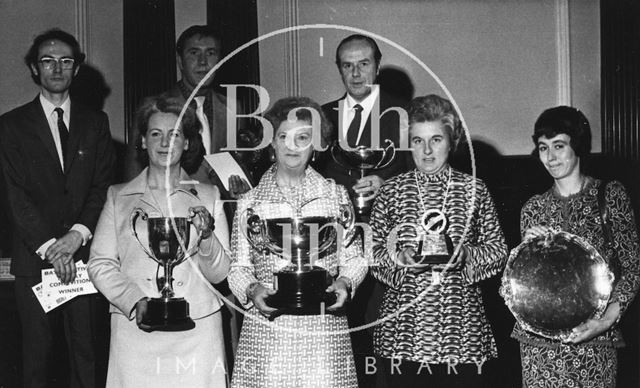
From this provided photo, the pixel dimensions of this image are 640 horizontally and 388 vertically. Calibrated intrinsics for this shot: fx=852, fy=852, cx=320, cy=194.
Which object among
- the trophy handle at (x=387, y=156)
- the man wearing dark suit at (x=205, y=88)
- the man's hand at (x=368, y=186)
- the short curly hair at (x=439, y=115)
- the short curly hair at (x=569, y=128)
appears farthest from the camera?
the man wearing dark suit at (x=205, y=88)

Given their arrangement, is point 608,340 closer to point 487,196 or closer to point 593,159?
point 487,196

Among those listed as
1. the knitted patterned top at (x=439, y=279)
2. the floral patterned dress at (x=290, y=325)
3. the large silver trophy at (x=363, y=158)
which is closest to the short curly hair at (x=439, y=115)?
the knitted patterned top at (x=439, y=279)

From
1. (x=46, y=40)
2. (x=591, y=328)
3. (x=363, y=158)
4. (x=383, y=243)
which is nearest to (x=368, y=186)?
(x=363, y=158)

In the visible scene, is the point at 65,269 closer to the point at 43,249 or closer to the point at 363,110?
the point at 43,249

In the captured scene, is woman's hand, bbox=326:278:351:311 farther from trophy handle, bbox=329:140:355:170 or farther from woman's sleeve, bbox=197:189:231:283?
trophy handle, bbox=329:140:355:170

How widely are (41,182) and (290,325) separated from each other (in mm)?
1411

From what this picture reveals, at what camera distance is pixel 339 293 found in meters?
2.72

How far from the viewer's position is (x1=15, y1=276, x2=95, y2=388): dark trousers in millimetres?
3488

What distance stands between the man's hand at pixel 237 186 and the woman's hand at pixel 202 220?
62cm

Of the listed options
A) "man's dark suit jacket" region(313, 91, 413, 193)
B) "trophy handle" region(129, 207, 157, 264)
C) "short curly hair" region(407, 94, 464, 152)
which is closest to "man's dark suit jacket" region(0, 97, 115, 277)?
"trophy handle" region(129, 207, 157, 264)

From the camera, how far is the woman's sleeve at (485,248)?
2.84 m

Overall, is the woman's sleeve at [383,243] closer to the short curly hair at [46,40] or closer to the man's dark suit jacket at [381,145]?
the man's dark suit jacket at [381,145]

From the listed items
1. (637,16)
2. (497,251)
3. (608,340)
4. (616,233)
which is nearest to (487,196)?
(497,251)

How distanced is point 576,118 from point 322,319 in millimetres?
1180
